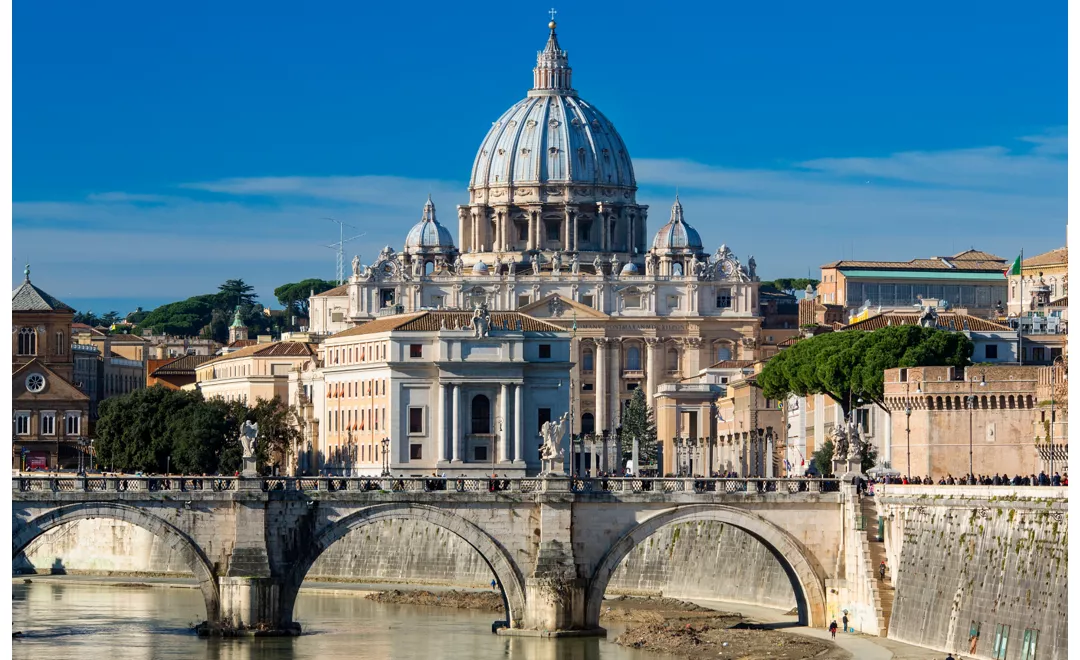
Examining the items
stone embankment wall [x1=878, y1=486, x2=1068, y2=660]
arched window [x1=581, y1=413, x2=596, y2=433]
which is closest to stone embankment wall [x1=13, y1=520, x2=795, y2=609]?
stone embankment wall [x1=878, y1=486, x2=1068, y2=660]

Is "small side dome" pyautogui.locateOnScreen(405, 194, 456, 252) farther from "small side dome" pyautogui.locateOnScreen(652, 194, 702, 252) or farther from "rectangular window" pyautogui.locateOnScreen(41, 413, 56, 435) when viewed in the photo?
"rectangular window" pyautogui.locateOnScreen(41, 413, 56, 435)

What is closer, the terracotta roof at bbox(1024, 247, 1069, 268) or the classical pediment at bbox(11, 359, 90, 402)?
the classical pediment at bbox(11, 359, 90, 402)

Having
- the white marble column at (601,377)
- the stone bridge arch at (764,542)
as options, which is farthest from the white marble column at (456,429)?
the white marble column at (601,377)

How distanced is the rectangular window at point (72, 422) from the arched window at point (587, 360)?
143ft

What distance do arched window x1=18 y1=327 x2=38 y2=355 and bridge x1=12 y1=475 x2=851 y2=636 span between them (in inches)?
2269

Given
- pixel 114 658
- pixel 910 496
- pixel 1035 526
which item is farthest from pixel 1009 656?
pixel 114 658

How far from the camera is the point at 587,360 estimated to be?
14425 centimetres

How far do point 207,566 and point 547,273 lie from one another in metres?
99.5

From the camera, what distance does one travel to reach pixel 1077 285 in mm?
33719

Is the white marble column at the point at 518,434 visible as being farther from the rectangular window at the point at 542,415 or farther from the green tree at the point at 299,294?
the green tree at the point at 299,294

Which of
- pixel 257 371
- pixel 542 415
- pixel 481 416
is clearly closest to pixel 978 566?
pixel 542 415

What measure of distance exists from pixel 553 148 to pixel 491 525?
116 metres

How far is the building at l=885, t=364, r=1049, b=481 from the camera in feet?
200

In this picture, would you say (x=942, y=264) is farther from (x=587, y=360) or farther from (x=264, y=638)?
(x=264, y=638)
